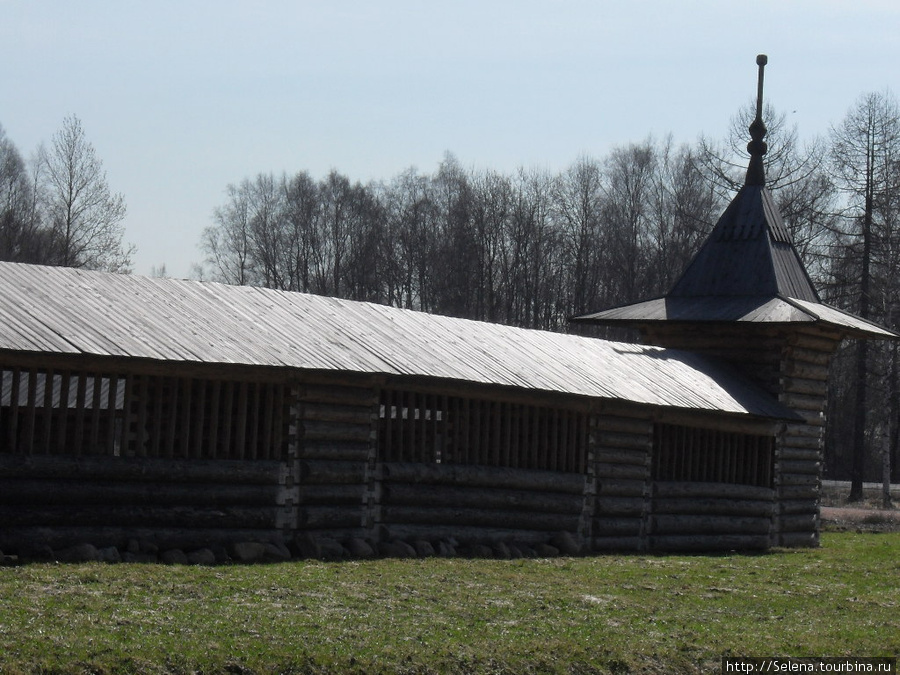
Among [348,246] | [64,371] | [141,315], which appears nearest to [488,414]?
[141,315]

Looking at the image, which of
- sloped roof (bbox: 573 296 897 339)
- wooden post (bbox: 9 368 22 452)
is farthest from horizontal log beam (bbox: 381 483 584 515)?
sloped roof (bbox: 573 296 897 339)

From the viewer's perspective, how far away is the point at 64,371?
43.3 feet

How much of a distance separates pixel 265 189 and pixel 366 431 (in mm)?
47194

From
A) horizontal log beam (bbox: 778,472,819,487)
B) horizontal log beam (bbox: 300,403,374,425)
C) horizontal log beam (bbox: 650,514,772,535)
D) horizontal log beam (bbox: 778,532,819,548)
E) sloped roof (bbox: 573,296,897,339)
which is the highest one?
sloped roof (bbox: 573,296,897,339)

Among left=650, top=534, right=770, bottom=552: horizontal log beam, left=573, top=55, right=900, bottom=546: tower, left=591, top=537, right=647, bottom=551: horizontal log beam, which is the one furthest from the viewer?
left=573, top=55, right=900, bottom=546: tower

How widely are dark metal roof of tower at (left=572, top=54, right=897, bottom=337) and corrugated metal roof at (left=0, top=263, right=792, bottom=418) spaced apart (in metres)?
2.62

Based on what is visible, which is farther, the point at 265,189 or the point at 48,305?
the point at 265,189

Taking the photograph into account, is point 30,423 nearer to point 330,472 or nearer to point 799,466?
point 330,472

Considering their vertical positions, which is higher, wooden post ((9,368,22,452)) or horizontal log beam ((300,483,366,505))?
wooden post ((9,368,22,452))

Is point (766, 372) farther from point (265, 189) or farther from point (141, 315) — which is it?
point (265, 189)

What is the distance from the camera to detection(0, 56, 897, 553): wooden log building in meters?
13.4

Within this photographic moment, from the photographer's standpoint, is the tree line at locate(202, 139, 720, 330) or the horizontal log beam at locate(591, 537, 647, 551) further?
the tree line at locate(202, 139, 720, 330)

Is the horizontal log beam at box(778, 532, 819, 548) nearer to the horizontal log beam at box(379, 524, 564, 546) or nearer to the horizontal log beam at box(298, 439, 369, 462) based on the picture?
the horizontal log beam at box(379, 524, 564, 546)

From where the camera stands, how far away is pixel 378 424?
52.9ft
